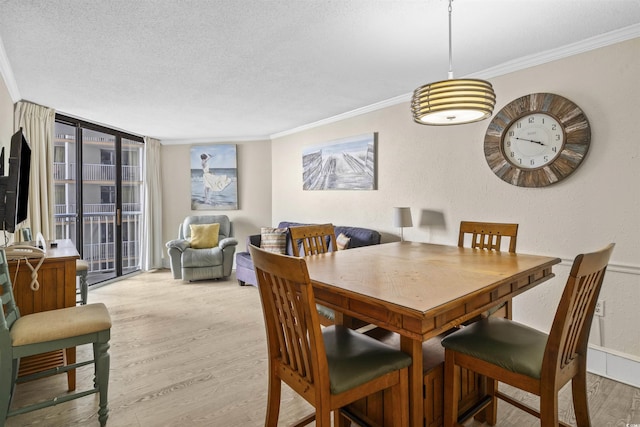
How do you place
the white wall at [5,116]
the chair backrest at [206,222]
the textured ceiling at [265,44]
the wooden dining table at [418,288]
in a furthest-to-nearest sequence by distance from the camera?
1. the chair backrest at [206,222]
2. the white wall at [5,116]
3. the textured ceiling at [265,44]
4. the wooden dining table at [418,288]

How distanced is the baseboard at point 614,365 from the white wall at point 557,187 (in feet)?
0.16

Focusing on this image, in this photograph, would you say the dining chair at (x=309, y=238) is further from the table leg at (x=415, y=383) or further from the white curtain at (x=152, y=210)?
the white curtain at (x=152, y=210)

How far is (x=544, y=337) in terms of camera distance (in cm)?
160

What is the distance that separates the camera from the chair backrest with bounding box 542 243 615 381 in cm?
127

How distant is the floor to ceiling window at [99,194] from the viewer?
4434 millimetres

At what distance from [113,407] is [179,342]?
929 mm

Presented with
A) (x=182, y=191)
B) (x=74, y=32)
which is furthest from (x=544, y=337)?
(x=182, y=191)

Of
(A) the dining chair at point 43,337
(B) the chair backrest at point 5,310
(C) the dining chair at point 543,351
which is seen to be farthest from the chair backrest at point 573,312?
(B) the chair backrest at point 5,310

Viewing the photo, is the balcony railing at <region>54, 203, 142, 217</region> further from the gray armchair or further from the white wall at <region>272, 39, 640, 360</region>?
the white wall at <region>272, 39, 640, 360</region>

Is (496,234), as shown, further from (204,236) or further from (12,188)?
(204,236)

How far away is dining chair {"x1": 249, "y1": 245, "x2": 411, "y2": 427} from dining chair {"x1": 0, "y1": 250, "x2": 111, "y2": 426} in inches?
38.8

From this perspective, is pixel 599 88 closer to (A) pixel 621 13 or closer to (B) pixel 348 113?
(A) pixel 621 13

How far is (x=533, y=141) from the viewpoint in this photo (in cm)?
273

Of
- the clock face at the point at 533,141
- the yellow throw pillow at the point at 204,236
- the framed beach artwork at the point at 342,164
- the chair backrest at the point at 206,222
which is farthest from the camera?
the chair backrest at the point at 206,222
